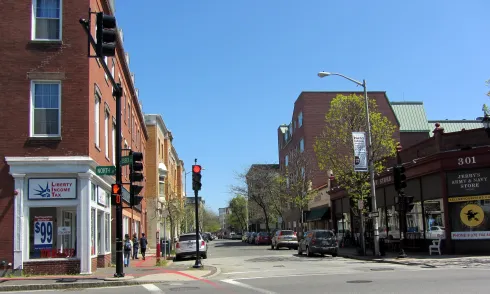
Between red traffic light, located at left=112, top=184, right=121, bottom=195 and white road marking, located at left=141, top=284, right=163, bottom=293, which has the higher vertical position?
red traffic light, located at left=112, top=184, right=121, bottom=195

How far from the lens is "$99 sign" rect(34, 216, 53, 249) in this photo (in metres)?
18.8

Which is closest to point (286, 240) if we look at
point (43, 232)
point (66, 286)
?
point (43, 232)

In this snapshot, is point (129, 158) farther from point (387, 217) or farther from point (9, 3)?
point (387, 217)

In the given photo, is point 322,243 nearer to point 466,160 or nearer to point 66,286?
point 466,160

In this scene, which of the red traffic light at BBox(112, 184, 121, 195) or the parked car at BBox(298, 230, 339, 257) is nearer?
the red traffic light at BBox(112, 184, 121, 195)

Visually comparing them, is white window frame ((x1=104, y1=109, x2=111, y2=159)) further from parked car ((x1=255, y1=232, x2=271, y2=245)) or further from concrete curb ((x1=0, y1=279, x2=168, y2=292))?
parked car ((x1=255, y1=232, x2=271, y2=245))

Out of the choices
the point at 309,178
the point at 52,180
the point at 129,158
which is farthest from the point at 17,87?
the point at 309,178

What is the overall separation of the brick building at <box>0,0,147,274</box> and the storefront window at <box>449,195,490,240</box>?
674 inches

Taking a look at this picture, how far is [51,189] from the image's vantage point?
736 inches

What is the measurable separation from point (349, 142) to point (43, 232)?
17.2 meters

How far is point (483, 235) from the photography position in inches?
947

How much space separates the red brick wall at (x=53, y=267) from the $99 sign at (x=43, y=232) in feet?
2.10

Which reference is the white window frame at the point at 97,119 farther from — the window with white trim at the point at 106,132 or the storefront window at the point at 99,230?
the storefront window at the point at 99,230

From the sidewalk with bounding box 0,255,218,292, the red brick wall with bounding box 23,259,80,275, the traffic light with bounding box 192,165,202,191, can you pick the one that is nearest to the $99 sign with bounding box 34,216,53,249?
the red brick wall with bounding box 23,259,80,275
